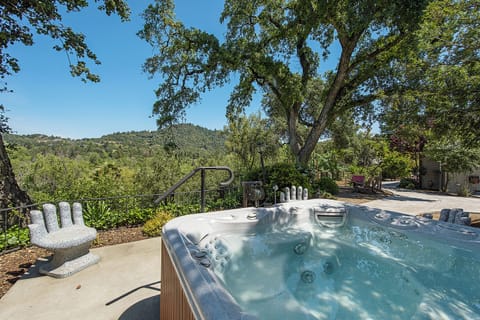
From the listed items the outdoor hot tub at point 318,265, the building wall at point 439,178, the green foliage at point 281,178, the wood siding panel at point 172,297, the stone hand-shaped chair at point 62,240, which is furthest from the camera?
the building wall at point 439,178

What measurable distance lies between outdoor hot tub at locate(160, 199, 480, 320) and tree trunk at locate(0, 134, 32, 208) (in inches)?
147

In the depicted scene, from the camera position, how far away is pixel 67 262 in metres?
2.99

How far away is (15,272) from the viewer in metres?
2.95

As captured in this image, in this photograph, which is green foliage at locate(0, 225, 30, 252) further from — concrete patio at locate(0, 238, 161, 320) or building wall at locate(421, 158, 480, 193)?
building wall at locate(421, 158, 480, 193)

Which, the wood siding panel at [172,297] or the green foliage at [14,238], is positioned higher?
the wood siding panel at [172,297]

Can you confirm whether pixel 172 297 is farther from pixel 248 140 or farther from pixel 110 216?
pixel 248 140

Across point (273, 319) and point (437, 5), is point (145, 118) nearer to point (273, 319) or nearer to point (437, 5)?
point (273, 319)

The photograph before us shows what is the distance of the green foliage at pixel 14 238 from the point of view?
11.4 ft

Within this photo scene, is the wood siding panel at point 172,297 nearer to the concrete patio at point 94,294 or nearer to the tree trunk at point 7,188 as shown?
the concrete patio at point 94,294

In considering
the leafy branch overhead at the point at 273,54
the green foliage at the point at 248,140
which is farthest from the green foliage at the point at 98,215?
the green foliage at the point at 248,140

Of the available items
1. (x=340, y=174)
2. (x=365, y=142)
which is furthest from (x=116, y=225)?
(x=365, y=142)

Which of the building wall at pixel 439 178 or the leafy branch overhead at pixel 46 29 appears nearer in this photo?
the leafy branch overhead at pixel 46 29

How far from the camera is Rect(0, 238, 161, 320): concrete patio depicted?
220 cm

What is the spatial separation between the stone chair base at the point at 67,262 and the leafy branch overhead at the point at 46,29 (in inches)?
160
